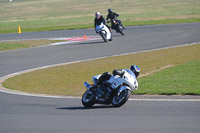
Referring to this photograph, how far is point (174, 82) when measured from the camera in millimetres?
12633

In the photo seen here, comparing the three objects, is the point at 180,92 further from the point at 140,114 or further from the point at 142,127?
the point at 142,127

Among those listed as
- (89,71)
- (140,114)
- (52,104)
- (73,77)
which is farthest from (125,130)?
(89,71)

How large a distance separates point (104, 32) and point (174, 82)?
1393 centimetres

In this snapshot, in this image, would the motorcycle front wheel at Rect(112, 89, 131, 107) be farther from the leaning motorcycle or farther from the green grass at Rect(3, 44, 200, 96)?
the green grass at Rect(3, 44, 200, 96)

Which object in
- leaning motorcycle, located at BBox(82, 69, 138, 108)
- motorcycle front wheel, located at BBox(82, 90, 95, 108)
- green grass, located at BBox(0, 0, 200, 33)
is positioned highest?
leaning motorcycle, located at BBox(82, 69, 138, 108)

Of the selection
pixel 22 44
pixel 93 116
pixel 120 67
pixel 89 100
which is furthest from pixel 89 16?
pixel 93 116

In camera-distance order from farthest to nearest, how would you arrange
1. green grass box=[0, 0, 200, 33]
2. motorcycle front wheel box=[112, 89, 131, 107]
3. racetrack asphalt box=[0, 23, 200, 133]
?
green grass box=[0, 0, 200, 33] < motorcycle front wheel box=[112, 89, 131, 107] < racetrack asphalt box=[0, 23, 200, 133]

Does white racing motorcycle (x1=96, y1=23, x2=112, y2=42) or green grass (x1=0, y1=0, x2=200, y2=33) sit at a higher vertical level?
white racing motorcycle (x1=96, y1=23, x2=112, y2=42)

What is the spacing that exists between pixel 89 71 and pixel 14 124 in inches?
333

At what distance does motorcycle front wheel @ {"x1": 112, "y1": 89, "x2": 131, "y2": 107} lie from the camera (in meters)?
9.25

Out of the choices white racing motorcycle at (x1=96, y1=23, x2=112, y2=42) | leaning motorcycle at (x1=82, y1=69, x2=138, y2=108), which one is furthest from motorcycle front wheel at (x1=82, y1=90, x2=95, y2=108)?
white racing motorcycle at (x1=96, y1=23, x2=112, y2=42)

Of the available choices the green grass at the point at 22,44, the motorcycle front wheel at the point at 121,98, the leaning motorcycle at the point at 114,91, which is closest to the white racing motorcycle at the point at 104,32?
the green grass at the point at 22,44

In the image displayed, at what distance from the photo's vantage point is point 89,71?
16375 mm

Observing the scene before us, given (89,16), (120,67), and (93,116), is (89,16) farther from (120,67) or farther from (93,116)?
(93,116)
